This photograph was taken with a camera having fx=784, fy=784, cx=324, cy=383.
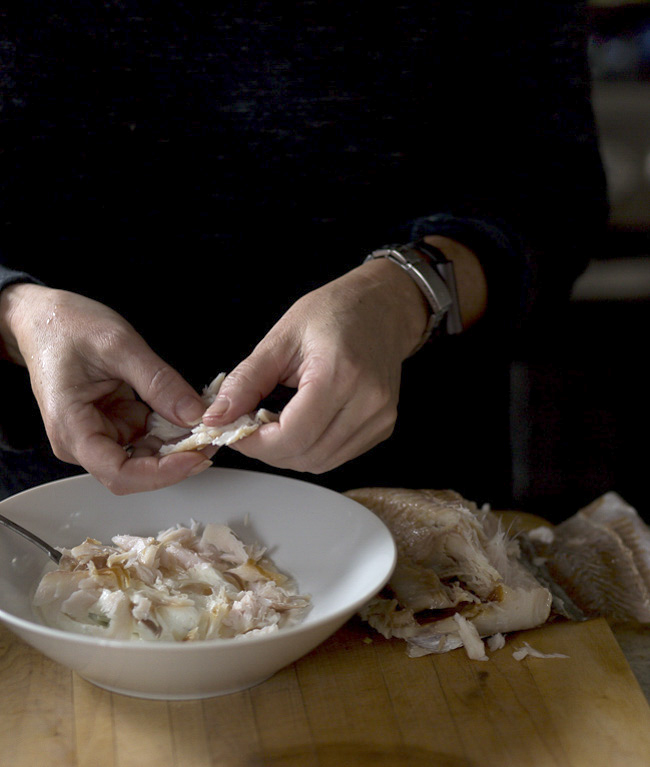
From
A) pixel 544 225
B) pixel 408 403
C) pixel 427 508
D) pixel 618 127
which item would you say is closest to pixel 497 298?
pixel 544 225

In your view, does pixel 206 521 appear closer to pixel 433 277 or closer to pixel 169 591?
pixel 169 591

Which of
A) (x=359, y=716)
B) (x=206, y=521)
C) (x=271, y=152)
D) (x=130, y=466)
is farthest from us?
(x=271, y=152)

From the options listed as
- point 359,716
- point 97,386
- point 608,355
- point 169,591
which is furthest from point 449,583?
point 608,355

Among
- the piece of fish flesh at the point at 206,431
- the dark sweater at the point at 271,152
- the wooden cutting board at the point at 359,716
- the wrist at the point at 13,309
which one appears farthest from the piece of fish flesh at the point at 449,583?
the wrist at the point at 13,309

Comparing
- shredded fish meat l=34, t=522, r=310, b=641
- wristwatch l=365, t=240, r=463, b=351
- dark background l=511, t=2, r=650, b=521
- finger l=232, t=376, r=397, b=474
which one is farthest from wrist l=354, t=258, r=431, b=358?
dark background l=511, t=2, r=650, b=521

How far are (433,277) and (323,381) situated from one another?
290 mm

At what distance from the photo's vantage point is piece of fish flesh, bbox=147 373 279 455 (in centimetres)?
87

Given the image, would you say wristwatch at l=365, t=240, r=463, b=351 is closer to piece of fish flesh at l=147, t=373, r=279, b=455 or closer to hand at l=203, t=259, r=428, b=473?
hand at l=203, t=259, r=428, b=473

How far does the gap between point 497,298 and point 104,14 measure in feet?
2.21

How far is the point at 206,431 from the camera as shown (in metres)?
0.88

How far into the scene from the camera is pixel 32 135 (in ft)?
3.53

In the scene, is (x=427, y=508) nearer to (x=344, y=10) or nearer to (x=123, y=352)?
(x=123, y=352)

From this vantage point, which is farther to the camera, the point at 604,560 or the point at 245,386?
the point at 604,560

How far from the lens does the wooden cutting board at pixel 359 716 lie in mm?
720
